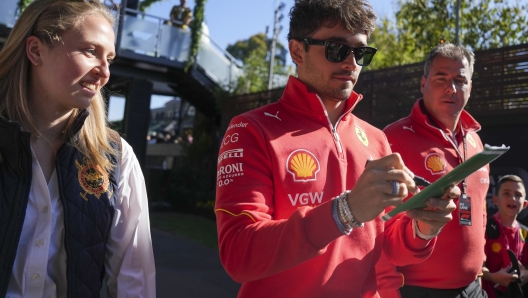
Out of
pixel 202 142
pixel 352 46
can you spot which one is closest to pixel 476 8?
pixel 202 142

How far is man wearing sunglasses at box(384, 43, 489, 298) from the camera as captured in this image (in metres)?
3.27

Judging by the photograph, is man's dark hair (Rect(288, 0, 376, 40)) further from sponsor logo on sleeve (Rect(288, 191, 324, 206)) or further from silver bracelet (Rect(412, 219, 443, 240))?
silver bracelet (Rect(412, 219, 443, 240))

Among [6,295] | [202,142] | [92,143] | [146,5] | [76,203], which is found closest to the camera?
[6,295]

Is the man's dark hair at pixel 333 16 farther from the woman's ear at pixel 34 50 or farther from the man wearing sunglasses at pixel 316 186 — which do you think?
the woman's ear at pixel 34 50

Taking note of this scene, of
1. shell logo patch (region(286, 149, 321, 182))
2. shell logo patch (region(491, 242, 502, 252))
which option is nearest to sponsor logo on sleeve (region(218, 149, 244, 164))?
shell logo patch (region(286, 149, 321, 182))

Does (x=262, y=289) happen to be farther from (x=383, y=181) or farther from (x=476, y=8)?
(x=476, y=8)

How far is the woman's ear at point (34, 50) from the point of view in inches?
89.9

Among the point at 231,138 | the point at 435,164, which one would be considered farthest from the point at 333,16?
the point at 435,164

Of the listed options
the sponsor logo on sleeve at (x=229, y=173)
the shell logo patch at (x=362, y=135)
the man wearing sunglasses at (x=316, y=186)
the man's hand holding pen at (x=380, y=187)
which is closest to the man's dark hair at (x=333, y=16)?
the man wearing sunglasses at (x=316, y=186)

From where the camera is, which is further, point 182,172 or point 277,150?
point 182,172

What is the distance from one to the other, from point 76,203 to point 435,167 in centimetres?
221

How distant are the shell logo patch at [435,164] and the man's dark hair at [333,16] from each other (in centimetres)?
130

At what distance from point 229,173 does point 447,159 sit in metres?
1.92

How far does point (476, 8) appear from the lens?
14156 mm
